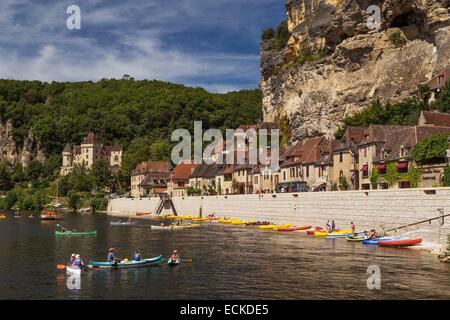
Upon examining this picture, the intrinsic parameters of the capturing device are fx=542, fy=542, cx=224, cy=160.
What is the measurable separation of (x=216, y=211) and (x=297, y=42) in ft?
134

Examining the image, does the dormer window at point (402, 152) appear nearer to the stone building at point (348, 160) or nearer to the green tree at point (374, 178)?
the green tree at point (374, 178)

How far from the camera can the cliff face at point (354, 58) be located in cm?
7919

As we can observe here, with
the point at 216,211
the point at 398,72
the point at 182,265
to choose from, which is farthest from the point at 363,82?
the point at 182,265

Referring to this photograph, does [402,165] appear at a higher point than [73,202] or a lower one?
higher

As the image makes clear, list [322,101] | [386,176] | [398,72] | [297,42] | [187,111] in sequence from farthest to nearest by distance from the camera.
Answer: [187,111], [297,42], [322,101], [398,72], [386,176]

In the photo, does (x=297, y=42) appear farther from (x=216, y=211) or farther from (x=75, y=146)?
(x=75, y=146)

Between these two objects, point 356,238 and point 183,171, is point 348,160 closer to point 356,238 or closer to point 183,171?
point 356,238

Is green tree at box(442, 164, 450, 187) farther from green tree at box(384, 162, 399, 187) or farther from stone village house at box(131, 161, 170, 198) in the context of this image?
stone village house at box(131, 161, 170, 198)

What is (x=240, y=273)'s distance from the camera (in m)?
32.4

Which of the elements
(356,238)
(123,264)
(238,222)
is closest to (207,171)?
(238,222)

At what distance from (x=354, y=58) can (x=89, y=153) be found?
412ft
